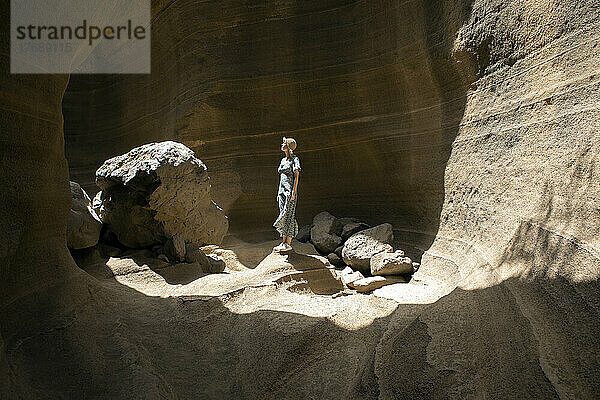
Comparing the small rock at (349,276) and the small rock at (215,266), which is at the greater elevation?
the small rock at (215,266)

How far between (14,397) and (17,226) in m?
1.30

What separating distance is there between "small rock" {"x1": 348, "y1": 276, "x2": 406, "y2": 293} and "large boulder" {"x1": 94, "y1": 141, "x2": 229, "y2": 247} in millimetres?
2856

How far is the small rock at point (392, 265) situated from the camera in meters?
6.62

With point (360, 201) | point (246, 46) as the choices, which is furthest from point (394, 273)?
point (246, 46)

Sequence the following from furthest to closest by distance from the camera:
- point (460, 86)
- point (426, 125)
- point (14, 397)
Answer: point (426, 125), point (460, 86), point (14, 397)

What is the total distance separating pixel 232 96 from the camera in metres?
10.2

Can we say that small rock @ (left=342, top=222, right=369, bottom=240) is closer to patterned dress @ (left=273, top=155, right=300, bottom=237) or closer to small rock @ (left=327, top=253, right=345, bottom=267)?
small rock @ (left=327, top=253, right=345, bottom=267)

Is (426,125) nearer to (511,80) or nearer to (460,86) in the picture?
(460,86)

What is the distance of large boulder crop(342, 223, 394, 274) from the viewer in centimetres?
707

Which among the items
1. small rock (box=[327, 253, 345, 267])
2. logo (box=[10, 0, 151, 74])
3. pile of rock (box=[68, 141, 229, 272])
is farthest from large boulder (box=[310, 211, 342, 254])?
logo (box=[10, 0, 151, 74])

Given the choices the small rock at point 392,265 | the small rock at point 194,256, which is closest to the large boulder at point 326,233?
the small rock at point 392,265

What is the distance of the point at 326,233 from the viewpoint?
8.32 meters

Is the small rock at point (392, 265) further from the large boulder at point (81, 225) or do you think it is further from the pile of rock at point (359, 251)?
the large boulder at point (81, 225)

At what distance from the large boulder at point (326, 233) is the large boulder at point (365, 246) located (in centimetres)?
48
